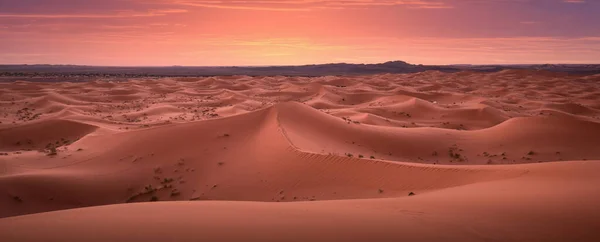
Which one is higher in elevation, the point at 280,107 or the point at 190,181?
the point at 280,107

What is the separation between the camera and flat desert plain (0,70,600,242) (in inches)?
256

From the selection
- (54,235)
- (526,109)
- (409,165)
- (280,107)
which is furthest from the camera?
(526,109)

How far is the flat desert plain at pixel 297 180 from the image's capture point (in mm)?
6508

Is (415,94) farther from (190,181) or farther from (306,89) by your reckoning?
(190,181)

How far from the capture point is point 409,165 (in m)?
12.9

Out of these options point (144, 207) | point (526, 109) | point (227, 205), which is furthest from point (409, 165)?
point (526, 109)

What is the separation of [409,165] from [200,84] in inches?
2259

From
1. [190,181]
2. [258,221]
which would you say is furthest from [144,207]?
[190,181]

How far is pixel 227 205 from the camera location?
7.94 metres

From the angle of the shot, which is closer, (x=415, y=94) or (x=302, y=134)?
(x=302, y=134)

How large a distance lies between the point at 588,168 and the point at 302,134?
10085 millimetres

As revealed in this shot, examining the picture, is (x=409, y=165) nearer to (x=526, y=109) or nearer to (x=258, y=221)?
(x=258, y=221)

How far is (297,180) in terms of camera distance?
1302 cm

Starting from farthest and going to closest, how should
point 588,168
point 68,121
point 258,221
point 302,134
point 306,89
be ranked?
point 306,89 → point 68,121 → point 302,134 → point 588,168 → point 258,221
